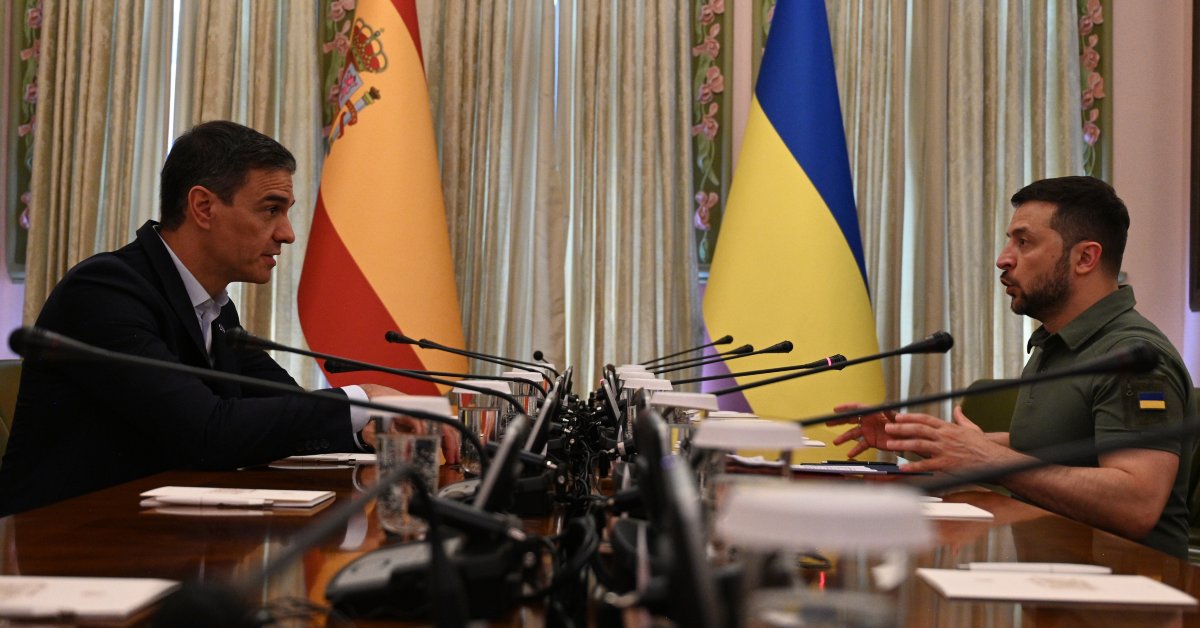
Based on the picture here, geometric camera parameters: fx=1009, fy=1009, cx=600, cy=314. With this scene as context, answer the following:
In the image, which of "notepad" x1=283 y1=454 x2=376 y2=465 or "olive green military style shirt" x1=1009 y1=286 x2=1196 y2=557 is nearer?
"olive green military style shirt" x1=1009 y1=286 x2=1196 y2=557

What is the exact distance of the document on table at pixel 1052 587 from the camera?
1.03 metres

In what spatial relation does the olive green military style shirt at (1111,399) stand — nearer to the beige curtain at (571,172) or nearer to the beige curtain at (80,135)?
the beige curtain at (571,172)

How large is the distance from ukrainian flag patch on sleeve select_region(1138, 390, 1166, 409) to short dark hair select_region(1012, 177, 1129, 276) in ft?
1.71

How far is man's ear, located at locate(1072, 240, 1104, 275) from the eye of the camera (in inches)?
95.3

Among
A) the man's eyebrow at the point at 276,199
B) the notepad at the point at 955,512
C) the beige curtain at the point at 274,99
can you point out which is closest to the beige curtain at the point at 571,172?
the beige curtain at the point at 274,99

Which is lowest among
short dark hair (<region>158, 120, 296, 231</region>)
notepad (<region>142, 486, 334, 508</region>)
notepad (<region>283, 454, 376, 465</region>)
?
notepad (<region>283, 454, 376, 465</region>)

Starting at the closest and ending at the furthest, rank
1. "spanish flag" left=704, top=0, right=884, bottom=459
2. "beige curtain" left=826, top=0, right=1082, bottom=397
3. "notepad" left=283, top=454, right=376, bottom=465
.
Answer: "notepad" left=283, top=454, right=376, bottom=465 → "spanish flag" left=704, top=0, right=884, bottom=459 → "beige curtain" left=826, top=0, right=1082, bottom=397

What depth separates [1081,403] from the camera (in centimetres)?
221

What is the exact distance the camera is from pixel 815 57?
3.71 meters

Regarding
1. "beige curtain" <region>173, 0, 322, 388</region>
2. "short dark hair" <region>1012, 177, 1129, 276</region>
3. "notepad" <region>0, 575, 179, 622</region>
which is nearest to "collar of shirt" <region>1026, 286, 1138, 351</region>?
"short dark hair" <region>1012, 177, 1129, 276</region>

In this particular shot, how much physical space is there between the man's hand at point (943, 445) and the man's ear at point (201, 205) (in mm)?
1653

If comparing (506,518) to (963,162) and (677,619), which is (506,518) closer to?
(677,619)

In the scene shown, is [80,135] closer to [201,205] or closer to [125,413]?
[201,205]

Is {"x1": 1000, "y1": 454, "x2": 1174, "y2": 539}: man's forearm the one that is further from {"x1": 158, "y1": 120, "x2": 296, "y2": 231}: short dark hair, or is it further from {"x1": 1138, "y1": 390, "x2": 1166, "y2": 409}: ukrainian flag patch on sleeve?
{"x1": 158, "y1": 120, "x2": 296, "y2": 231}: short dark hair
